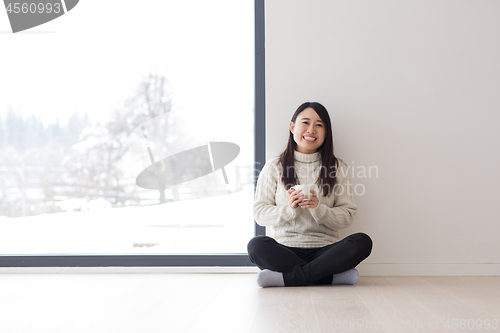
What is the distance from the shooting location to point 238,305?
141 centimetres

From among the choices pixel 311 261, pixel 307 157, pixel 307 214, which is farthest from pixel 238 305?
pixel 307 157

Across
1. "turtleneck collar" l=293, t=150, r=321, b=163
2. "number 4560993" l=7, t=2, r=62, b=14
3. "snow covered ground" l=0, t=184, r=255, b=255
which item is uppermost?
"number 4560993" l=7, t=2, r=62, b=14

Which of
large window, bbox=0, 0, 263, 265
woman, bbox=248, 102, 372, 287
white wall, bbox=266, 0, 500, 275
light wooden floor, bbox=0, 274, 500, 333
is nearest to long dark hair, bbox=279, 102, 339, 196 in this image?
woman, bbox=248, 102, 372, 287

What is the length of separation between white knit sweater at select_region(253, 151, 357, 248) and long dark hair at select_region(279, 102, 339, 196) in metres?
0.02

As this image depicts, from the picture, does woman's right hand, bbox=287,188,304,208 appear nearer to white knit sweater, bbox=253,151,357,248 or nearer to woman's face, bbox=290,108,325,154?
white knit sweater, bbox=253,151,357,248

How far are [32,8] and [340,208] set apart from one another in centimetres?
204

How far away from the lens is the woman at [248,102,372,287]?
1735mm

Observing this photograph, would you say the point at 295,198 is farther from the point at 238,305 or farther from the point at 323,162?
the point at 238,305

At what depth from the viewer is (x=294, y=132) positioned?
79.1 inches

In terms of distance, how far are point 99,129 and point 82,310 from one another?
1184 millimetres

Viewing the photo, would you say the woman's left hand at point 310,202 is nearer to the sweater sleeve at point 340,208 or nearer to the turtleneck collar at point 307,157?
the sweater sleeve at point 340,208

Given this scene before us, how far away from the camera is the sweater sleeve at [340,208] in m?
1.85

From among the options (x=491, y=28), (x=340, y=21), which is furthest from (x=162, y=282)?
(x=491, y=28)

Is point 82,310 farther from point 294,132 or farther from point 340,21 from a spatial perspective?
point 340,21
